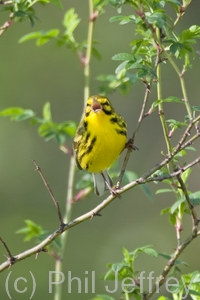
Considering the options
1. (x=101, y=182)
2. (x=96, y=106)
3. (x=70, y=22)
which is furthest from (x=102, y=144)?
(x=70, y=22)

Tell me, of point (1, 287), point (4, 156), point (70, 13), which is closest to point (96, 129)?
point (70, 13)

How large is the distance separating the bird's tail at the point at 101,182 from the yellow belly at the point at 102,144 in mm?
78

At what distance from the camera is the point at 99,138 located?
13.2ft

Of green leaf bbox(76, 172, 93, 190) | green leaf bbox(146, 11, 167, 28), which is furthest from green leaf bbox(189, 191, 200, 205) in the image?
green leaf bbox(76, 172, 93, 190)

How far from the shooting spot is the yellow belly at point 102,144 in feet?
12.9

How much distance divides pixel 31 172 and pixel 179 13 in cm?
638

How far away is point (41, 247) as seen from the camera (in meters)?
2.84

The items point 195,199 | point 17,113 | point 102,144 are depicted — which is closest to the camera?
point 195,199

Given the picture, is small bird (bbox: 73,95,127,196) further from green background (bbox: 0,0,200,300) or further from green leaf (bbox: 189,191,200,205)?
green background (bbox: 0,0,200,300)

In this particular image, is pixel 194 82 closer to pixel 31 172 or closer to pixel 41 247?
pixel 31 172

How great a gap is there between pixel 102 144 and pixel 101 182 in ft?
1.15

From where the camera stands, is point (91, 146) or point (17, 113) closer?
point (17, 113)

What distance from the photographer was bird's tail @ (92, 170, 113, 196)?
412cm

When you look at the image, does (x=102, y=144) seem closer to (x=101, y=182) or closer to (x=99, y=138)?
(x=99, y=138)
